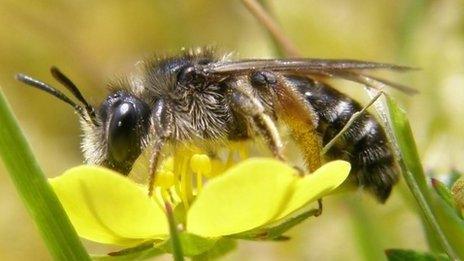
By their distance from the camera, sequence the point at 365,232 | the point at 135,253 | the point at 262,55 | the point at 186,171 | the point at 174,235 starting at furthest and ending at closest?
the point at 262,55, the point at 365,232, the point at 186,171, the point at 135,253, the point at 174,235

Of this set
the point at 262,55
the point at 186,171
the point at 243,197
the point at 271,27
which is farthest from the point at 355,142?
the point at 262,55

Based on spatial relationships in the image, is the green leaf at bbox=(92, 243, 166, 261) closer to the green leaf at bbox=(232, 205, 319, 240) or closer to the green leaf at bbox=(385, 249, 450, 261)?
the green leaf at bbox=(232, 205, 319, 240)

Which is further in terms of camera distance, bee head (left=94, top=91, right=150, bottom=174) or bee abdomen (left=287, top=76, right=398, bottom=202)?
bee abdomen (left=287, top=76, right=398, bottom=202)

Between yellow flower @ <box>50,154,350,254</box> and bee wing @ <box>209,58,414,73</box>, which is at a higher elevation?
bee wing @ <box>209,58,414,73</box>

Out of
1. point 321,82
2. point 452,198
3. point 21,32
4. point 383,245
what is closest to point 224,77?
point 321,82

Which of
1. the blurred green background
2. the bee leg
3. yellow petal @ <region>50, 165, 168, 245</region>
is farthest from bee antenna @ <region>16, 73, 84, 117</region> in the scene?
the blurred green background

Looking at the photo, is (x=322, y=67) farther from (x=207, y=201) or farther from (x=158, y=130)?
(x=207, y=201)
